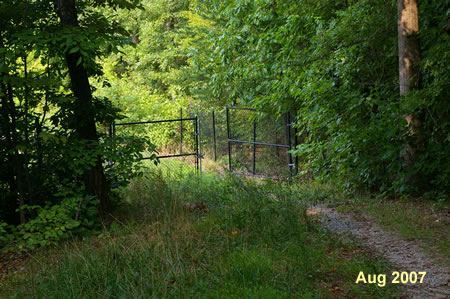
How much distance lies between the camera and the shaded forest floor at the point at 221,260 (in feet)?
14.0

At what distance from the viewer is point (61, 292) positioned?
13.9 ft

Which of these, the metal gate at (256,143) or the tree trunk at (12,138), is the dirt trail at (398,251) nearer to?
the tree trunk at (12,138)

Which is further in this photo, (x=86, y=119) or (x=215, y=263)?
(x=86, y=119)

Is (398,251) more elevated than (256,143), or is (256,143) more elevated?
(256,143)

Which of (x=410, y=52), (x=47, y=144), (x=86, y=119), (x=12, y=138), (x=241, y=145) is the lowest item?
(x=241, y=145)

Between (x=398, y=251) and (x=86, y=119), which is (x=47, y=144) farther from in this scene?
(x=398, y=251)

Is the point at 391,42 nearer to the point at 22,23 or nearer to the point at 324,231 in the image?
the point at 324,231

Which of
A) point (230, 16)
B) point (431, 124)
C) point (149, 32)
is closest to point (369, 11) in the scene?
point (431, 124)

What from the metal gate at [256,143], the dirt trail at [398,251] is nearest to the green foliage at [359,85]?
the dirt trail at [398,251]

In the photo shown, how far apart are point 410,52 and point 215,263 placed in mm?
5340

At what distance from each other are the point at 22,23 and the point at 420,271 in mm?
6255

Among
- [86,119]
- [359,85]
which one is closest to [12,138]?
[86,119]

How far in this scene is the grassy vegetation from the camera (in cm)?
426

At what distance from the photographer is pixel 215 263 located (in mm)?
4848
